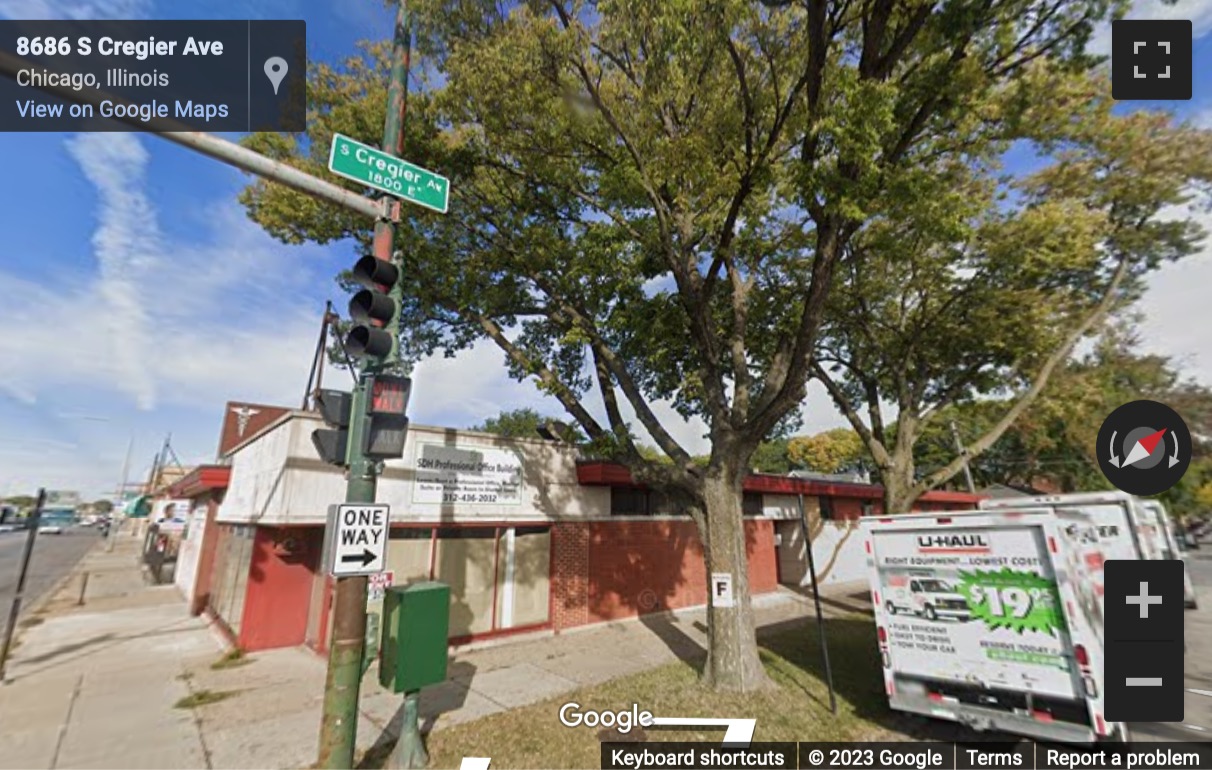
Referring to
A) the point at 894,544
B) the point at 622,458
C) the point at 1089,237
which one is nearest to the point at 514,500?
the point at 622,458

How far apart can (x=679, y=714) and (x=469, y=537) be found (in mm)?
5978

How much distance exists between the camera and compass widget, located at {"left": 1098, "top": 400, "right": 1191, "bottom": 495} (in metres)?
6.22

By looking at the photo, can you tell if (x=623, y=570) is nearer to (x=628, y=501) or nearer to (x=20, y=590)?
(x=628, y=501)

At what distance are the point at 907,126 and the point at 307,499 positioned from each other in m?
11.2

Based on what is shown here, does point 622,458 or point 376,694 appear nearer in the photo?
point 376,694

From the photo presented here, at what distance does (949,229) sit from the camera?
6.96m

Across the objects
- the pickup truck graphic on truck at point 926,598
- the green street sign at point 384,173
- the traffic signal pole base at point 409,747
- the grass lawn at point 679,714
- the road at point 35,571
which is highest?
the green street sign at point 384,173

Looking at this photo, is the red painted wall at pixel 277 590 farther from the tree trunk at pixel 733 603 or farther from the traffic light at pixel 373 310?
the tree trunk at pixel 733 603

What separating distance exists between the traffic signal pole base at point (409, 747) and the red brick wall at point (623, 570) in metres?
6.84

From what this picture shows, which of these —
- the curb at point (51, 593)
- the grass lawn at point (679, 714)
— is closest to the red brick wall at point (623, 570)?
the grass lawn at point (679, 714)

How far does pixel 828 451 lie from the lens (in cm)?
6006

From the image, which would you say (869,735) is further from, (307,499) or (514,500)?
(307,499)

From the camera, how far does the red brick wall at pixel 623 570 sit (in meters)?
12.9

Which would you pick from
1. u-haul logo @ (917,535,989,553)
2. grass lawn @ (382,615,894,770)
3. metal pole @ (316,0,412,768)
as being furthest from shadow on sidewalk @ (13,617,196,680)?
u-haul logo @ (917,535,989,553)
